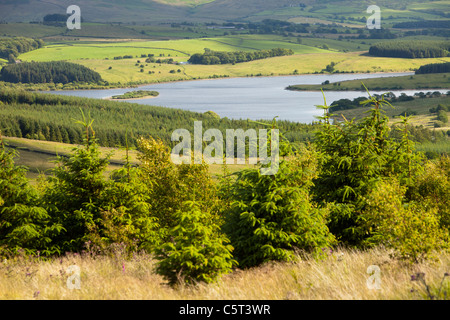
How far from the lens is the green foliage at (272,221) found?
54.5ft

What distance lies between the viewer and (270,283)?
12977 millimetres

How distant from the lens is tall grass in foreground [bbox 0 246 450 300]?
1132 centimetres

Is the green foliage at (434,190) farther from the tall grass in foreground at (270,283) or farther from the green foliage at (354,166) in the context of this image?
the tall grass in foreground at (270,283)

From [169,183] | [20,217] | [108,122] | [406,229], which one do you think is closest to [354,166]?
[406,229]

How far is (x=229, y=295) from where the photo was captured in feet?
39.3

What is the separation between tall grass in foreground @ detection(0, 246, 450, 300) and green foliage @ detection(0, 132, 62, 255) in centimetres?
521

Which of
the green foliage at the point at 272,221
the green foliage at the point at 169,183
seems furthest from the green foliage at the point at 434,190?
the green foliage at the point at 169,183

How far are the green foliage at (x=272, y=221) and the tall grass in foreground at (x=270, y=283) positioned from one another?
1396mm

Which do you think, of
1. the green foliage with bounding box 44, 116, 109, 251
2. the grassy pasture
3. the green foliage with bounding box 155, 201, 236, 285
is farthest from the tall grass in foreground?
the grassy pasture

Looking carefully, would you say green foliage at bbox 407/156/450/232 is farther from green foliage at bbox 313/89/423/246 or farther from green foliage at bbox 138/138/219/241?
green foliage at bbox 138/138/219/241

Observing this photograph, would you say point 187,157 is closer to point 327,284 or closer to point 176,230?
point 176,230

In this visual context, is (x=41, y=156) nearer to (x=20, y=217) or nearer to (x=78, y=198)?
(x=78, y=198)
